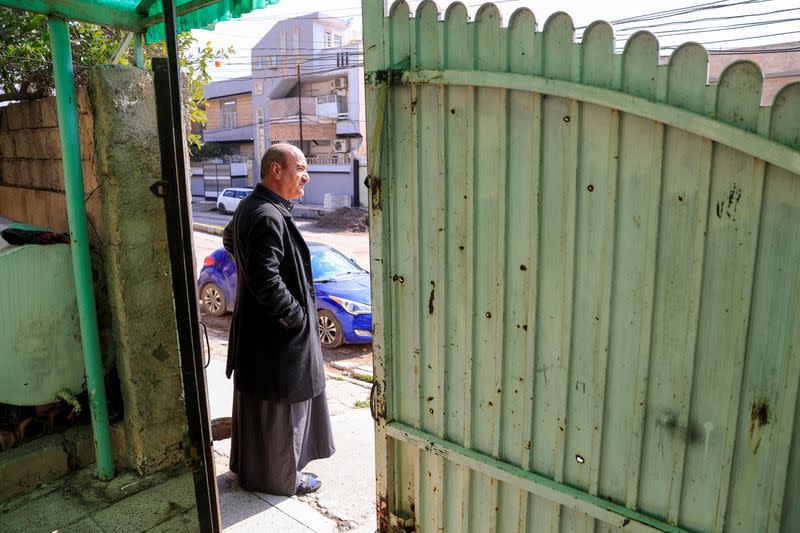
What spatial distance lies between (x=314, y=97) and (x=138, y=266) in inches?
1240

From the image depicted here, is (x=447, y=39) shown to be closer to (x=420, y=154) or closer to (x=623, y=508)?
(x=420, y=154)

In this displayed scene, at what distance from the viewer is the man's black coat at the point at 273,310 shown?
117 inches

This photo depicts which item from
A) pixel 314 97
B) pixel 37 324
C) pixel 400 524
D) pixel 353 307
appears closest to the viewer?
pixel 400 524

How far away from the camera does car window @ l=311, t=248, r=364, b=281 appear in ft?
24.8

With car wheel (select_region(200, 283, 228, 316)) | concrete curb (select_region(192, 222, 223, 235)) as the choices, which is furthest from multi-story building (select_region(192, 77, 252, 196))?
car wheel (select_region(200, 283, 228, 316))

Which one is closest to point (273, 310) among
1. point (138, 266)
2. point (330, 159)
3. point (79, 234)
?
point (138, 266)

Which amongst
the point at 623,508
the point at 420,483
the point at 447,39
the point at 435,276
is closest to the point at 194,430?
the point at 420,483

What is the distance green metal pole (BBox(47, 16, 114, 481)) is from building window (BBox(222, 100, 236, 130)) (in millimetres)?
37320

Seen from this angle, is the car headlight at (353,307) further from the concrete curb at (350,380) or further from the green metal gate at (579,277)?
the green metal gate at (579,277)

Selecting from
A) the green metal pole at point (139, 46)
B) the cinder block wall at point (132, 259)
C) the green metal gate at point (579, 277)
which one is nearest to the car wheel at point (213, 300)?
the cinder block wall at point (132, 259)

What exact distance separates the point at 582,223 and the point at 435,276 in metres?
0.56

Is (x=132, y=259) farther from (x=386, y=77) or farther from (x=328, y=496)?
(x=386, y=77)

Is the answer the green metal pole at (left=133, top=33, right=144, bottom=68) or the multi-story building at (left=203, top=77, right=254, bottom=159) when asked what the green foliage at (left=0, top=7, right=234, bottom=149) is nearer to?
the green metal pole at (left=133, top=33, right=144, bottom=68)

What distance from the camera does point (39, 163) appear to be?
12.2 feet
